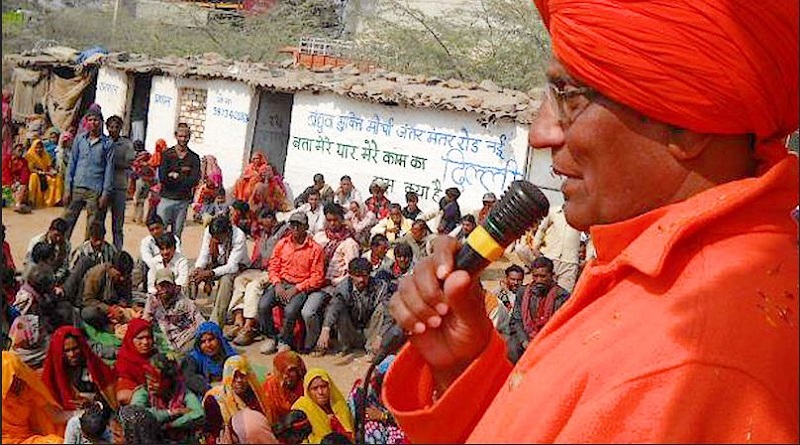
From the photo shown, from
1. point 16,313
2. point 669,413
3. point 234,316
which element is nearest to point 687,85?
point 669,413

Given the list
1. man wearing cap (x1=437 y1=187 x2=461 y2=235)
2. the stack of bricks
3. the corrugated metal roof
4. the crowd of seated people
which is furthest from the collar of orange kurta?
the stack of bricks

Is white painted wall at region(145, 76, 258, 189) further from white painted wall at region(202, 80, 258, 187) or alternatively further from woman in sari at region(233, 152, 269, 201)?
woman in sari at region(233, 152, 269, 201)

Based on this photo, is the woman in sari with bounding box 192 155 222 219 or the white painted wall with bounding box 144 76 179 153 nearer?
the woman in sari with bounding box 192 155 222 219

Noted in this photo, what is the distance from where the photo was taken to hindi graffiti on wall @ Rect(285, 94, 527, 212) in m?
11.6

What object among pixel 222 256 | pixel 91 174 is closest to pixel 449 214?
pixel 222 256

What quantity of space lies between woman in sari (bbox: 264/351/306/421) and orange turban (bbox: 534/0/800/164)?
449cm

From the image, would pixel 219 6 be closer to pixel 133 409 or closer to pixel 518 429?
pixel 133 409

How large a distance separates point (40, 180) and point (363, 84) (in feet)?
13.8

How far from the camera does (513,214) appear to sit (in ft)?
3.90

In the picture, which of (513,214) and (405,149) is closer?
(513,214)

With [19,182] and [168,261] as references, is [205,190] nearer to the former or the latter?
[19,182]

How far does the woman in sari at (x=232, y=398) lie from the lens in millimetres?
5133

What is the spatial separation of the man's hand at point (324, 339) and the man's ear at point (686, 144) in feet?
21.5

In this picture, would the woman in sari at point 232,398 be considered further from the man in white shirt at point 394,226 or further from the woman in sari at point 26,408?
the man in white shirt at point 394,226
